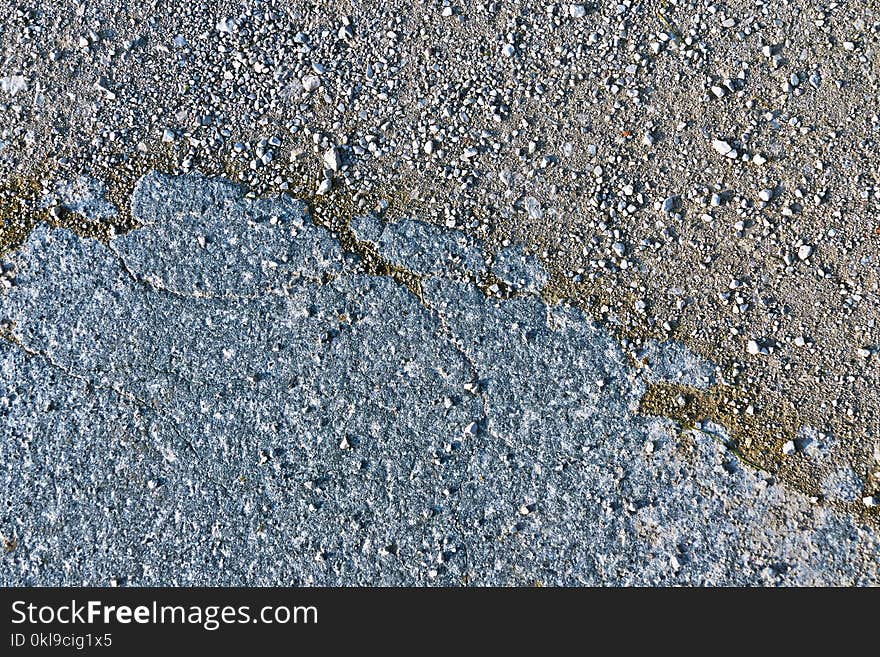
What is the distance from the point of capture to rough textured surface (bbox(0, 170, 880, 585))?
2.67 m

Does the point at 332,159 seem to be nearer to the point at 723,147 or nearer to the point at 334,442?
the point at 334,442

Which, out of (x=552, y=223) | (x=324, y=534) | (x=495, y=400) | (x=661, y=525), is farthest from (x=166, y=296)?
(x=661, y=525)

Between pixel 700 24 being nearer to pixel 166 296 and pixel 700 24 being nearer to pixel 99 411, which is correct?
pixel 166 296

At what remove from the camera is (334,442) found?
271 cm

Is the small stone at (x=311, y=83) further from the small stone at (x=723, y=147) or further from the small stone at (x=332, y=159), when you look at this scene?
the small stone at (x=723, y=147)

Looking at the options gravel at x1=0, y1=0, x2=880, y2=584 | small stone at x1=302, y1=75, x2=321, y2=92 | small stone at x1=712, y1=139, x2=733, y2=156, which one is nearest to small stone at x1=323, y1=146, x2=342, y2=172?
gravel at x1=0, y1=0, x2=880, y2=584

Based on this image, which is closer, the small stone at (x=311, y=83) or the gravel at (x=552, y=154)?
the gravel at (x=552, y=154)

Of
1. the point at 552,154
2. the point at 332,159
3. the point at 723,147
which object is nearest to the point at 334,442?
the point at 332,159

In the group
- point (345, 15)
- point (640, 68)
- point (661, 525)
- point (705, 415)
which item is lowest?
point (661, 525)

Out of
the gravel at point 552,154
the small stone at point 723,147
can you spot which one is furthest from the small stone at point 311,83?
the small stone at point 723,147

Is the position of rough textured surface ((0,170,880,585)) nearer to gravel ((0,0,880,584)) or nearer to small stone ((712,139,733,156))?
gravel ((0,0,880,584))

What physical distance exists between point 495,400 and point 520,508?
38 centimetres

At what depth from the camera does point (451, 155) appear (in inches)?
112

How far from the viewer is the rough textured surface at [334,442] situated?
2.67m
